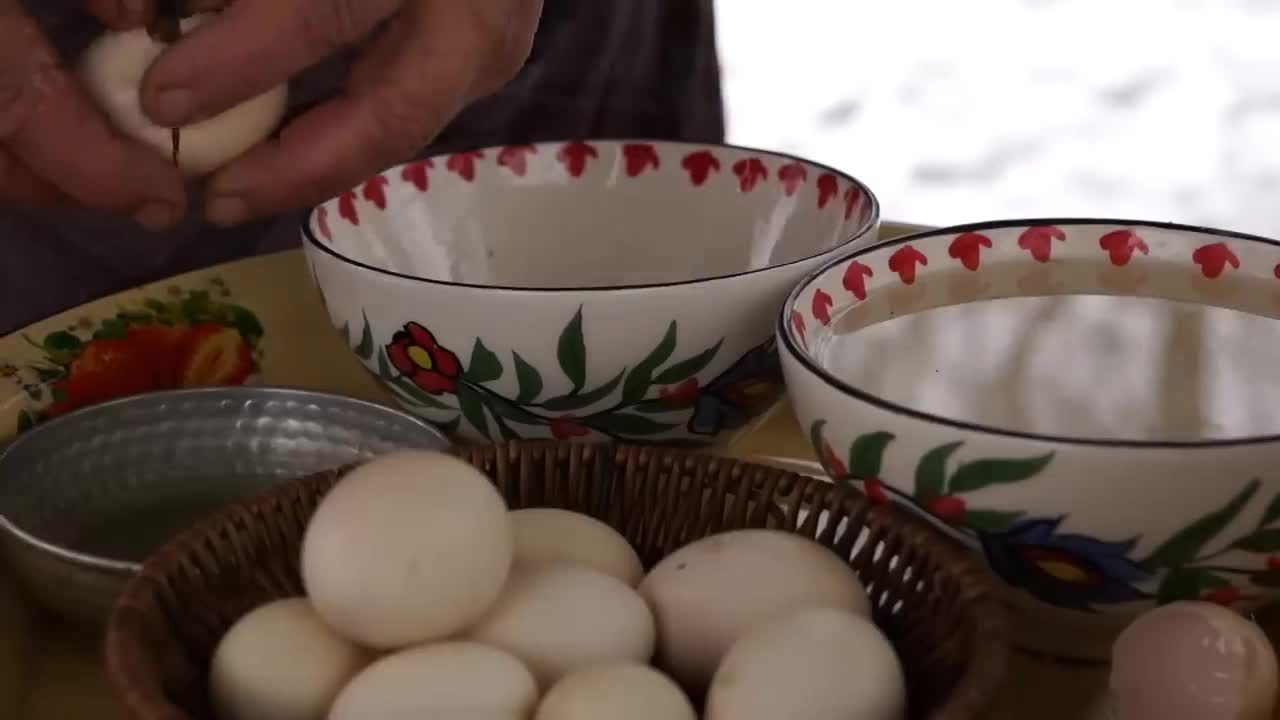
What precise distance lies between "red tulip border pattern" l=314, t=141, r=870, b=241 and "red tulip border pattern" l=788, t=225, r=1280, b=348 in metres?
0.08

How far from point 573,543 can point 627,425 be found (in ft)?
0.30

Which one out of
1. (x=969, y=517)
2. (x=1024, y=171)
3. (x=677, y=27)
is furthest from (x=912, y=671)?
(x=1024, y=171)

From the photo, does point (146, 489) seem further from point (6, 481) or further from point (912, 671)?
point (912, 671)

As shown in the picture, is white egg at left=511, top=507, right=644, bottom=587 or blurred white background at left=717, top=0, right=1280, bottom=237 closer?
white egg at left=511, top=507, right=644, bottom=587

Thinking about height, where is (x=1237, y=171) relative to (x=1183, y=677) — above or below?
below

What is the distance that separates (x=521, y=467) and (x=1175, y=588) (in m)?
0.19

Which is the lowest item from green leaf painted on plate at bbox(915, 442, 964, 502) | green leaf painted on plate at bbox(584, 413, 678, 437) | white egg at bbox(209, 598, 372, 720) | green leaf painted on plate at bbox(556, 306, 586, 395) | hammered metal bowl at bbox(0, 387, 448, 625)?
hammered metal bowl at bbox(0, 387, 448, 625)

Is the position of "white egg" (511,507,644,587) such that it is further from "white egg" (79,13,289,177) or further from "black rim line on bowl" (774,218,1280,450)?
"white egg" (79,13,289,177)

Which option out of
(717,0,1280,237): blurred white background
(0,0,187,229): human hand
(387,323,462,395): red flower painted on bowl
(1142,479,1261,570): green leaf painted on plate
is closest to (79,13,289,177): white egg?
(0,0,187,229): human hand

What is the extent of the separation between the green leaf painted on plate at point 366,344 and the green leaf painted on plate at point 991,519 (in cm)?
22

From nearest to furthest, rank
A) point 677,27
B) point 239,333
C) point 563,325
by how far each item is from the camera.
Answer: point 563,325
point 239,333
point 677,27

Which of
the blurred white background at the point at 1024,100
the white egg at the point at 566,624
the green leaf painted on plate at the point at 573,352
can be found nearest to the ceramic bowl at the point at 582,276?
the green leaf painted on plate at the point at 573,352

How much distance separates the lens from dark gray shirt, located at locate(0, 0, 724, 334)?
0.67 metres

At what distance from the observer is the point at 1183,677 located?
1.09 ft
